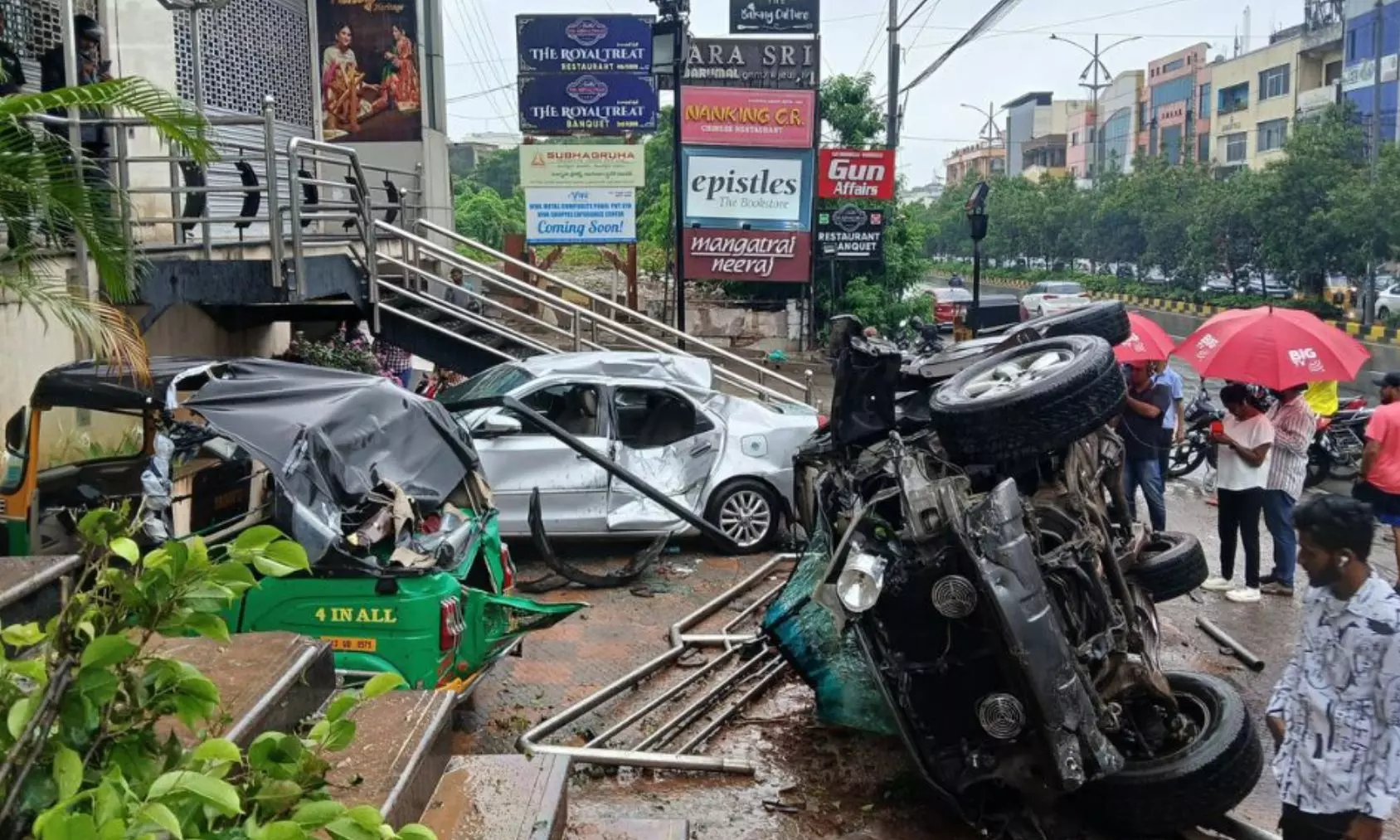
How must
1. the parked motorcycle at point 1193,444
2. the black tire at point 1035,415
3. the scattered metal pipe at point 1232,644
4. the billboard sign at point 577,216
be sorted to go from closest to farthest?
the black tire at point 1035,415 → the scattered metal pipe at point 1232,644 → the parked motorcycle at point 1193,444 → the billboard sign at point 577,216

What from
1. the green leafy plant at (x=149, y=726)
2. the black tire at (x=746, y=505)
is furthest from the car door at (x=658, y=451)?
the green leafy plant at (x=149, y=726)

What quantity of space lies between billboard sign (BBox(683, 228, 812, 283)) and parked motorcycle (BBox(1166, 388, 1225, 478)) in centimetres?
894

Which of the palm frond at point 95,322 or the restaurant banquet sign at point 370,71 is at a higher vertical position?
the restaurant banquet sign at point 370,71

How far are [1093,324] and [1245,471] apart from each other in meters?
1.97

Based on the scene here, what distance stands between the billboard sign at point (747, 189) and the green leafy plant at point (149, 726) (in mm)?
18510

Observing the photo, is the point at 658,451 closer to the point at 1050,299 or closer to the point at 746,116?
the point at 746,116

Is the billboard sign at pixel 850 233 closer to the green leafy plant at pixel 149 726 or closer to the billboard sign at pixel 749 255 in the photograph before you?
the billboard sign at pixel 749 255

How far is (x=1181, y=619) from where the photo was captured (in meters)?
7.97

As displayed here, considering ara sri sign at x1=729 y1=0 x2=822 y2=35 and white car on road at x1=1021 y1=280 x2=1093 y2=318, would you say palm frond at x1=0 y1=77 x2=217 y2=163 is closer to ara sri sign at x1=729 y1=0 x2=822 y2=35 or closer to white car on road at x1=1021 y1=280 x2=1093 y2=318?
ara sri sign at x1=729 y1=0 x2=822 y2=35

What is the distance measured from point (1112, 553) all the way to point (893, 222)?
18.9 metres

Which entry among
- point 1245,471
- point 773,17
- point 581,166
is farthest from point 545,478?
point 773,17

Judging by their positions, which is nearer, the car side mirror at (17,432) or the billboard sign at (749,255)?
the car side mirror at (17,432)

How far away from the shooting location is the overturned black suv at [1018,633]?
180 inches

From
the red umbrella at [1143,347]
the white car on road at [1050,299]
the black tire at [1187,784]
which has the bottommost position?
the black tire at [1187,784]
